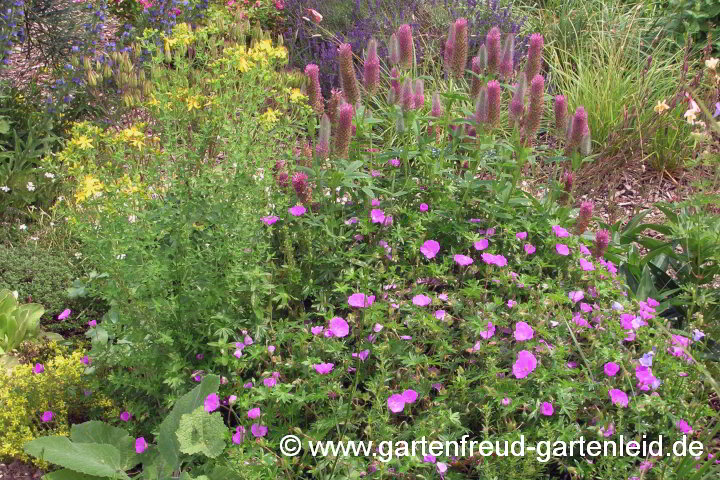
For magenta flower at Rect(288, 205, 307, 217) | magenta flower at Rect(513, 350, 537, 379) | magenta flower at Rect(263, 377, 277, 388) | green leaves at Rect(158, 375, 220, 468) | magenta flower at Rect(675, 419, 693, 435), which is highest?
magenta flower at Rect(288, 205, 307, 217)

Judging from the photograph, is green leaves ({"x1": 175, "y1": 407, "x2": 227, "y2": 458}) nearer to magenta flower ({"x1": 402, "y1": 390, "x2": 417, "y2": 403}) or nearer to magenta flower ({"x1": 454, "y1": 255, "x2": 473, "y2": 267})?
magenta flower ({"x1": 402, "y1": 390, "x2": 417, "y2": 403})

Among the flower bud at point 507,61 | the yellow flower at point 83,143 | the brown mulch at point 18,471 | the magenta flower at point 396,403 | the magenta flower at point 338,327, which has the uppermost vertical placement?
the flower bud at point 507,61

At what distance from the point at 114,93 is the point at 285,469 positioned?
349 cm

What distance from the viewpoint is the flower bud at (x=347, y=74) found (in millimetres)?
2914

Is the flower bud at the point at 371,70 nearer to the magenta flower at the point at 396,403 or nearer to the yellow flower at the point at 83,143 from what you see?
the yellow flower at the point at 83,143

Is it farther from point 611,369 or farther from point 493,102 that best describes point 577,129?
point 611,369

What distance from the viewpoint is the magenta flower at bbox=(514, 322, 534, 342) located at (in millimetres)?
2363

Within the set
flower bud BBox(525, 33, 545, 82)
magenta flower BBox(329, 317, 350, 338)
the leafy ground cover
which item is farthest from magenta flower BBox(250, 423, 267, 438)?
flower bud BBox(525, 33, 545, 82)

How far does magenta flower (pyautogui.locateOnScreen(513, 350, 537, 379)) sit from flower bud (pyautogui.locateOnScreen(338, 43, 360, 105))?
4.12 ft

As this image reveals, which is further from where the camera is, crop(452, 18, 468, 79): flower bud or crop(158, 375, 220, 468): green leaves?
crop(452, 18, 468, 79): flower bud

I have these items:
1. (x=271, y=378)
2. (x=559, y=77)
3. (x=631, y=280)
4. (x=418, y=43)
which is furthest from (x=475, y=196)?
(x=418, y=43)

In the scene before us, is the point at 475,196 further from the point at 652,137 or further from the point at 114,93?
the point at 114,93

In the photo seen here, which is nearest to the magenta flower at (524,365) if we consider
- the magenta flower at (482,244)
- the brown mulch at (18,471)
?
the magenta flower at (482,244)

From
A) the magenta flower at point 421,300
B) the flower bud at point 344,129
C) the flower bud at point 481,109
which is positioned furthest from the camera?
the flower bud at point 481,109
